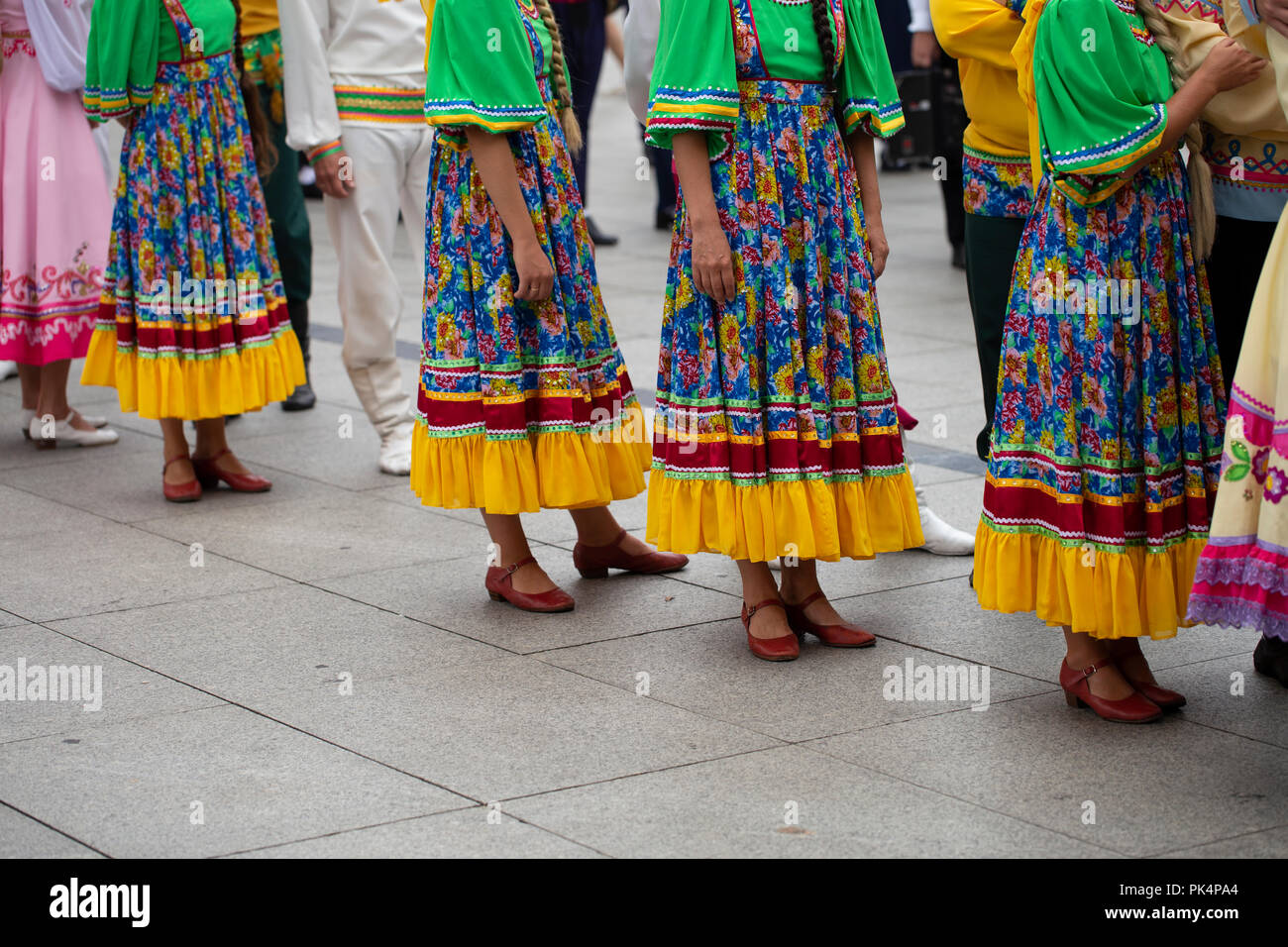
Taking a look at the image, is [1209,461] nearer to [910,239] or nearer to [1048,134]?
[1048,134]

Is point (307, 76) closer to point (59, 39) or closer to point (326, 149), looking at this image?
point (326, 149)

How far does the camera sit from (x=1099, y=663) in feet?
13.0

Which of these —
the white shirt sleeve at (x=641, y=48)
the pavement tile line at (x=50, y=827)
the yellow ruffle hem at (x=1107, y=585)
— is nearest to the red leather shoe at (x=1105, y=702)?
the yellow ruffle hem at (x=1107, y=585)

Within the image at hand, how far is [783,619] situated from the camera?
14.9 ft

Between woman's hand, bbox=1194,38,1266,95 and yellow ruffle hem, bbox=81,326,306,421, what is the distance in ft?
12.4

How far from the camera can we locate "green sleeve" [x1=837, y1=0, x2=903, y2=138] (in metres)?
4.35

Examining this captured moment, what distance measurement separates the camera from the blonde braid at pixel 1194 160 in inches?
146

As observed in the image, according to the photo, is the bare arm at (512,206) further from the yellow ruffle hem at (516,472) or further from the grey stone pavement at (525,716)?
the grey stone pavement at (525,716)

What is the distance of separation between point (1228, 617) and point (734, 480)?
53.4 inches

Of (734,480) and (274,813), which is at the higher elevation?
(734,480)

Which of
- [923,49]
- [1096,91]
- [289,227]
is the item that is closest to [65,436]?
[289,227]

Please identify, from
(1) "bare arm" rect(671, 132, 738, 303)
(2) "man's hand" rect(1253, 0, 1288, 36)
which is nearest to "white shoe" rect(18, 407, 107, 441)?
(1) "bare arm" rect(671, 132, 738, 303)

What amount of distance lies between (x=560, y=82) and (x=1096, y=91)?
1818mm
